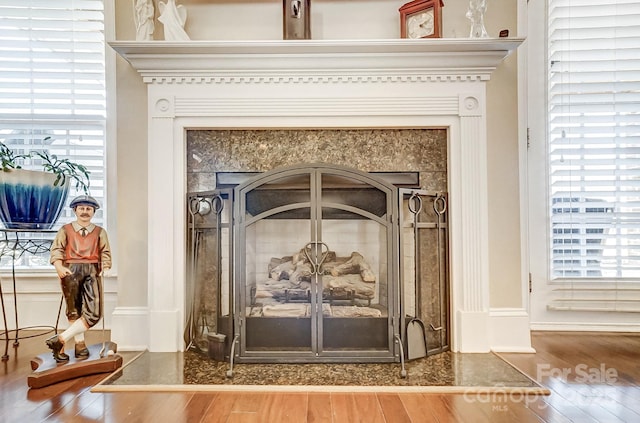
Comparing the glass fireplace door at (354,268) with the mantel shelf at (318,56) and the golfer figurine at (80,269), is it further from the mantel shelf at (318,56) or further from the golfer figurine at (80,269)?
the golfer figurine at (80,269)

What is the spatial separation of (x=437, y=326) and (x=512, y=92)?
1.38 metres

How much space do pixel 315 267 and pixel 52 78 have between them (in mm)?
2201

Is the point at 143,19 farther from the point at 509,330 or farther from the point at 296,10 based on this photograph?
the point at 509,330

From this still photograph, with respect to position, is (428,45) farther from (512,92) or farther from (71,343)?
(71,343)

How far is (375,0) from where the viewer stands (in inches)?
86.8

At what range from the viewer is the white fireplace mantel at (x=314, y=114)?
208 cm

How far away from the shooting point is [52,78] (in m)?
2.55

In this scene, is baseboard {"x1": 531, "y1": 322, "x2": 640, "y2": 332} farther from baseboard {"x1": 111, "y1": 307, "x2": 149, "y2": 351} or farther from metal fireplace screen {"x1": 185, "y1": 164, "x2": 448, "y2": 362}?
baseboard {"x1": 111, "y1": 307, "x2": 149, "y2": 351}

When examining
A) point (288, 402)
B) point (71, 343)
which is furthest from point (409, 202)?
point (71, 343)

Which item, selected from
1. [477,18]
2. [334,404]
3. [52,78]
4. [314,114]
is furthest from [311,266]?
[52,78]

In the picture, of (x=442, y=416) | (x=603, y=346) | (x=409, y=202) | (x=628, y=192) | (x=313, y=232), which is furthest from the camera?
(x=628, y=192)

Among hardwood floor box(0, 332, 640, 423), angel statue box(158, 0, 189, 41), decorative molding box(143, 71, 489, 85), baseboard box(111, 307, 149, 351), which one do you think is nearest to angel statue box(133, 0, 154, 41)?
angel statue box(158, 0, 189, 41)

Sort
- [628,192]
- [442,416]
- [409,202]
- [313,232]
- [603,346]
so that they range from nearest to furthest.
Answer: [442,416], [313,232], [409,202], [603,346], [628,192]

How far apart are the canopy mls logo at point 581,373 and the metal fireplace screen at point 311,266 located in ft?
1.55
